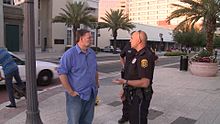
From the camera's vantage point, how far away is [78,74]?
3920mm

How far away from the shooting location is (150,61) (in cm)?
376

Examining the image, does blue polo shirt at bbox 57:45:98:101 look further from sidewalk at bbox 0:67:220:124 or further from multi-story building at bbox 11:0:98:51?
multi-story building at bbox 11:0:98:51

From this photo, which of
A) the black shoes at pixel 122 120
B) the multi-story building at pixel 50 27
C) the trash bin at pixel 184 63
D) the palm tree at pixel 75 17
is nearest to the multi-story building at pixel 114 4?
the multi-story building at pixel 50 27

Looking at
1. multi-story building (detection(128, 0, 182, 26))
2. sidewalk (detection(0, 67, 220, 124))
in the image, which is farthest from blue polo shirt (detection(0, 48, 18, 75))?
multi-story building (detection(128, 0, 182, 26))

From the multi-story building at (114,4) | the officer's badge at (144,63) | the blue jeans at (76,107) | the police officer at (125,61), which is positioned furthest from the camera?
the multi-story building at (114,4)

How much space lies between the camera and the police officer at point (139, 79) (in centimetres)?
374

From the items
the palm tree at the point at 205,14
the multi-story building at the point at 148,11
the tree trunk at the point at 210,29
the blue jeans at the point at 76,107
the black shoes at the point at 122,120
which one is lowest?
the black shoes at the point at 122,120

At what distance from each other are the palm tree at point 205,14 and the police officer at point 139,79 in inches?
519

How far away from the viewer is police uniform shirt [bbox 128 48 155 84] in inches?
146

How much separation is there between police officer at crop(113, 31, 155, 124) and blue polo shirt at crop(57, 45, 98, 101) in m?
0.43

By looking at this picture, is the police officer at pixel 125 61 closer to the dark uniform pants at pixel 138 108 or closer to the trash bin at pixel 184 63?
the dark uniform pants at pixel 138 108

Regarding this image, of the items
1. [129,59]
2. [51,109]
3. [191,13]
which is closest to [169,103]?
[51,109]

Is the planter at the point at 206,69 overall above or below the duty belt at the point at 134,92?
below

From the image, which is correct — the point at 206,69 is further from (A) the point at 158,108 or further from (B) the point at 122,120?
(B) the point at 122,120
